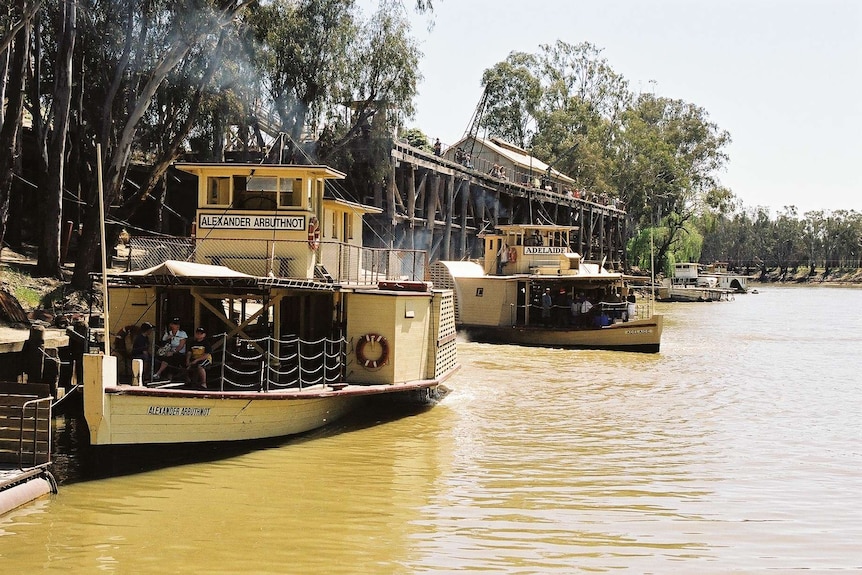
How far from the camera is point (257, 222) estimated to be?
625 inches

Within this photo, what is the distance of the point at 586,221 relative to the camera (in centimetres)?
7681

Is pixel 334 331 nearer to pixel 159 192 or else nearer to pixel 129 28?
pixel 129 28

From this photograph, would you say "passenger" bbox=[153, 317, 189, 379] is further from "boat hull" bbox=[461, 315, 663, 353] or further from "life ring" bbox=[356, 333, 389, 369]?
"boat hull" bbox=[461, 315, 663, 353]

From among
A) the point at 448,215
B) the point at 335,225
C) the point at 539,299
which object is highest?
the point at 448,215

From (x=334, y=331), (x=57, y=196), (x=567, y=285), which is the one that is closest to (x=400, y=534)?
(x=334, y=331)

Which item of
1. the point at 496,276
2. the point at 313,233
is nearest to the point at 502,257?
the point at 496,276

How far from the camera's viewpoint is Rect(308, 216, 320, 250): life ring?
15.7 metres

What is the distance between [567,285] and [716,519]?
2181cm

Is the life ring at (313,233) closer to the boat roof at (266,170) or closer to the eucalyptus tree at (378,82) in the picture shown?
the boat roof at (266,170)

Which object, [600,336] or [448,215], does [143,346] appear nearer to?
[600,336]

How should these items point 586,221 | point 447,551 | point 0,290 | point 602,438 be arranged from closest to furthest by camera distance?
point 447,551
point 602,438
point 0,290
point 586,221

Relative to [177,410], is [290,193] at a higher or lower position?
higher

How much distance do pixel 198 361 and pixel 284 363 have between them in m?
2.17

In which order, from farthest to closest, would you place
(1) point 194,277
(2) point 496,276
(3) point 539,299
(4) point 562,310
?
(3) point 539,299 → (2) point 496,276 → (4) point 562,310 → (1) point 194,277
